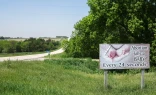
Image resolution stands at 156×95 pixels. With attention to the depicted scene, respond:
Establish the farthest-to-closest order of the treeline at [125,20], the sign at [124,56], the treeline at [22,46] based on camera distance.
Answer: the treeline at [22,46] → the treeline at [125,20] → the sign at [124,56]

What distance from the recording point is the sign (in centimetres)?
1388

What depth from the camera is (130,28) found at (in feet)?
120

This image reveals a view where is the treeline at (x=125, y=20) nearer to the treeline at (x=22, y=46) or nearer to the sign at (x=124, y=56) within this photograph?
the sign at (x=124, y=56)

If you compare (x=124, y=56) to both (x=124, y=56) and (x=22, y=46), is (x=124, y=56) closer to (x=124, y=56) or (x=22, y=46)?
(x=124, y=56)

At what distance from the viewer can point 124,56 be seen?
13961 mm

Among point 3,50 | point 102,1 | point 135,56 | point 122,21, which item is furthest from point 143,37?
point 3,50

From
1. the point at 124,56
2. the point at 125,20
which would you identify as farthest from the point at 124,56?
the point at 125,20

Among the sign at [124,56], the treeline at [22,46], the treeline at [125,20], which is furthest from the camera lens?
the treeline at [22,46]

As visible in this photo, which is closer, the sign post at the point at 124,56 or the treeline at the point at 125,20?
the sign post at the point at 124,56

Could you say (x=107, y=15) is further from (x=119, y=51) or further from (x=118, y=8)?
(x=119, y=51)

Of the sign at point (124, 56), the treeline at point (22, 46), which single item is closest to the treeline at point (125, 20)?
the sign at point (124, 56)

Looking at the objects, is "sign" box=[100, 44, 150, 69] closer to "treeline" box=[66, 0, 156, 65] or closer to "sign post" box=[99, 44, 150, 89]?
"sign post" box=[99, 44, 150, 89]

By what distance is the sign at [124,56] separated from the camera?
1388 centimetres

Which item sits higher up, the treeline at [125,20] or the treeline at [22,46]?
the treeline at [125,20]
